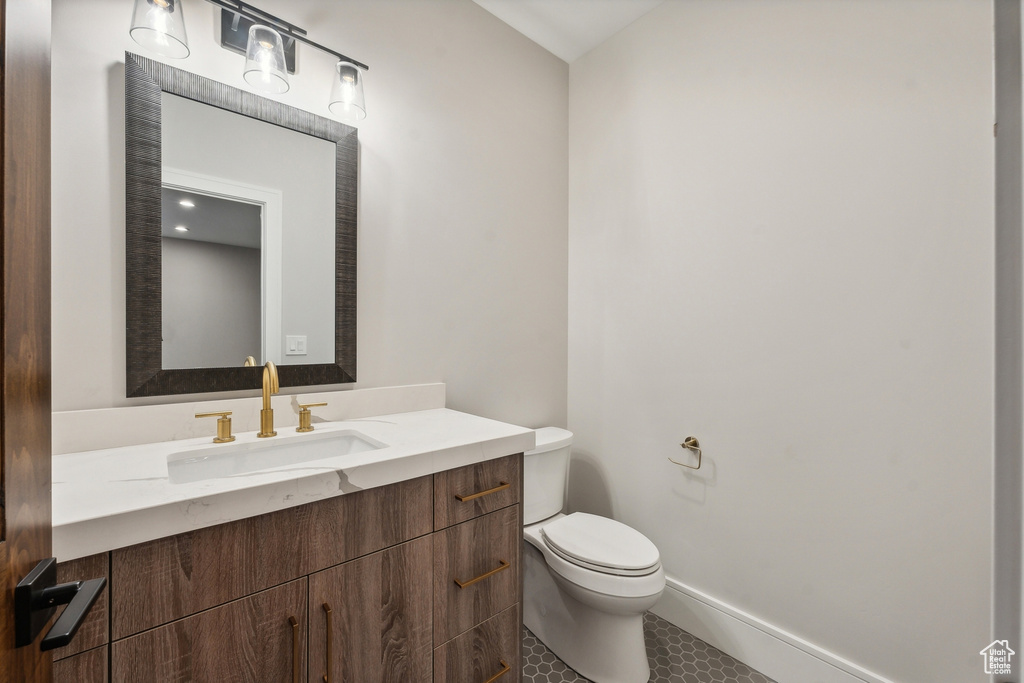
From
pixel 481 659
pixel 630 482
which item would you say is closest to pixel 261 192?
pixel 481 659

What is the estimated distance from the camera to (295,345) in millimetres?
1399

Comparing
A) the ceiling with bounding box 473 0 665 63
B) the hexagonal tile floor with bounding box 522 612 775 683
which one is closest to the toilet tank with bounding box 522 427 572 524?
the hexagonal tile floor with bounding box 522 612 775 683

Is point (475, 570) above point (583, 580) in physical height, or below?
above

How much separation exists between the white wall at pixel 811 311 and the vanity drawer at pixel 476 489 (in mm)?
899

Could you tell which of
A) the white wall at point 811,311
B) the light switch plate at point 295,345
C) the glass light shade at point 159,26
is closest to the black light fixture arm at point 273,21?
the glass light shade at point 159,26

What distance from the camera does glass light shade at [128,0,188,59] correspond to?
3.61 feet

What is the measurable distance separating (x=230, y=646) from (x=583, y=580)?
3.32 feet

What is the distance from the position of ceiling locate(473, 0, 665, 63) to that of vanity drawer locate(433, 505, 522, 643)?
6.48 feet

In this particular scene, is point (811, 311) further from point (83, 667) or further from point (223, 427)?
point (83, 667)

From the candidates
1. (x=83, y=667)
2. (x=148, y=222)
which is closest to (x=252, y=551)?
(x=83, y=667)

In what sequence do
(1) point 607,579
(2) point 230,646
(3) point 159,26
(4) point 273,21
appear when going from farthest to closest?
(1) point 607,579
(4) point 273,21
(3) point 159,26
(2) point 230,646

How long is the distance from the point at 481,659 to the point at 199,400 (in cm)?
102

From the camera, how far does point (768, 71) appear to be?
1.57 m

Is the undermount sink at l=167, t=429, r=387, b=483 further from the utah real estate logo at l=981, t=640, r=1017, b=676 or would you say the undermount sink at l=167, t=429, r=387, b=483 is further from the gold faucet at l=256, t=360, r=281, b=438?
the utah real estate logo at l=981, t=640, r=1017, b=676
